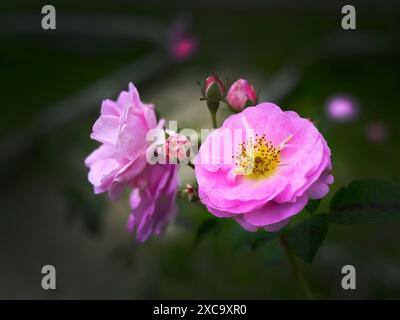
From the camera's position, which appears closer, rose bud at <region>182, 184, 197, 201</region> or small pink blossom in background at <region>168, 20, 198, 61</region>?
rose bud at <region>182, 184, 197, 201</region>

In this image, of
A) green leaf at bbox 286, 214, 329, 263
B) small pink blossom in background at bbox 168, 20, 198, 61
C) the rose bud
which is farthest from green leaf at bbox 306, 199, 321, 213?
small pink blossom in background at bbox 168, 20, 198, 61

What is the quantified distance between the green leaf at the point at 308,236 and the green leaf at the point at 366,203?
0.6 inches

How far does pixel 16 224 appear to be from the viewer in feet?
6.75

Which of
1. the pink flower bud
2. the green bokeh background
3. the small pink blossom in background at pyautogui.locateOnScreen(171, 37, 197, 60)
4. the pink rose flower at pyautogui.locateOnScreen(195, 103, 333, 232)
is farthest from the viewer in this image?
the small pink blossom in background at pyautogui.locateOnScreen(171, 37, 197, 60)

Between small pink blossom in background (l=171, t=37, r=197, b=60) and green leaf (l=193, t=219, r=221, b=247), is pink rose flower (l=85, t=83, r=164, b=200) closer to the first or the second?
green leaf (l=193, t=219, r=221, b=247)

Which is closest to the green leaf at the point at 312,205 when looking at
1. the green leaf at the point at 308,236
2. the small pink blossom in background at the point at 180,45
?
the green leaf at the point at 308,236

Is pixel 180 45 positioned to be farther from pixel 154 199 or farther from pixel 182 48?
pixel 154 199

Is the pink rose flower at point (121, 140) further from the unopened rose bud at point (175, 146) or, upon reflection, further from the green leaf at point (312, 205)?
the green leaf at point (312, 205)

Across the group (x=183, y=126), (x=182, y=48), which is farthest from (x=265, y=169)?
(x=182, y=48)

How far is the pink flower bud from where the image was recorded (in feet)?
2.07

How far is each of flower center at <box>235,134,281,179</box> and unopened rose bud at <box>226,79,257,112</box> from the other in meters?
0.06

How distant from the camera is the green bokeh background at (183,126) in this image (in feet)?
4.47

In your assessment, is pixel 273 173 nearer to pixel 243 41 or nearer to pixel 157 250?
pixel 157 250

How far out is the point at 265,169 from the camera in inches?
23.7
